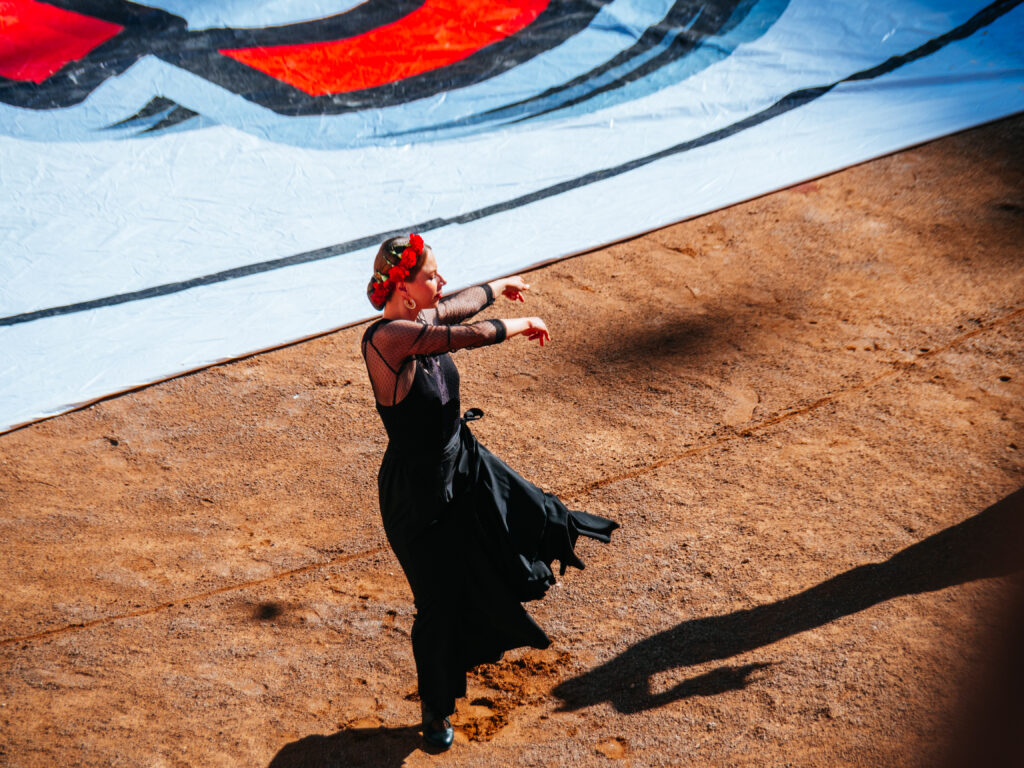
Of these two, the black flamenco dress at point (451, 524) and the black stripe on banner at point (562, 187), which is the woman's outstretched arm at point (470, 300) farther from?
the black stripe on banner at point (562, 187)

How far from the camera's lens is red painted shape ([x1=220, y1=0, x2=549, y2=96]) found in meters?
7.76

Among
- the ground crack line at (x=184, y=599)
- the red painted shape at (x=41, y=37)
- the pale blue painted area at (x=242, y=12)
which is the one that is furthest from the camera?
the pale blue painted area at (x=242, y=12)

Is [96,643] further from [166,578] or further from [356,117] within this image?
[356,117]

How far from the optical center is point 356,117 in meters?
7.39

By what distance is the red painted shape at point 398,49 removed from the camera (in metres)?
7.76

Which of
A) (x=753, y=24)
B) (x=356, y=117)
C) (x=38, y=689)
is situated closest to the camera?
(x=38, y=689)

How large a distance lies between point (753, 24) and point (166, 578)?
7027 mm

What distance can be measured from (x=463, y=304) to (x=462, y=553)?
906mm

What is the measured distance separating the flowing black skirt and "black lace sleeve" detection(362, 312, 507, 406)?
293mm

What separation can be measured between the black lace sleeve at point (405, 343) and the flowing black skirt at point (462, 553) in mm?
293

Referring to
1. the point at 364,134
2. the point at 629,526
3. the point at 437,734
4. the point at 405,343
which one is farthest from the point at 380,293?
the point at 364,134

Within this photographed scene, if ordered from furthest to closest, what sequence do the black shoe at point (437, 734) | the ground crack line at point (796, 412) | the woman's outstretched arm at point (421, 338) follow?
the ground crack line at point (796, 412), the black shoe at point (437, 734), the woman's outstretched arm at point (421, 338)

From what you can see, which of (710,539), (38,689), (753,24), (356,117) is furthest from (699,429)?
(753,24)

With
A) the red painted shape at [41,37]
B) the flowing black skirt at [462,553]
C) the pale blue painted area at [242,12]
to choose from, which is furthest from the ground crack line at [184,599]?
the pale blue painted area at [242,12]
